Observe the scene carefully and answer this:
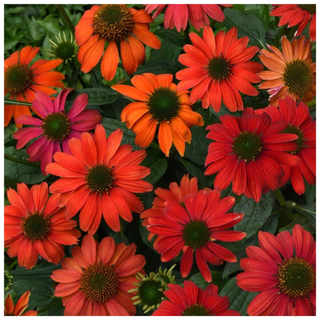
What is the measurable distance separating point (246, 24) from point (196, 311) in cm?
86

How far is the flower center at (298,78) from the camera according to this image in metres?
1.17

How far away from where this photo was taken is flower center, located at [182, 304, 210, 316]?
2.89ft

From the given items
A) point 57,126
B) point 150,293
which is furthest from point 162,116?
point 150,293

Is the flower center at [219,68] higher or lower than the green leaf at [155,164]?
higher

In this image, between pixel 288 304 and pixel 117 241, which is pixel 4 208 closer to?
pixel 117 241

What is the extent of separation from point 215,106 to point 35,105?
49cm

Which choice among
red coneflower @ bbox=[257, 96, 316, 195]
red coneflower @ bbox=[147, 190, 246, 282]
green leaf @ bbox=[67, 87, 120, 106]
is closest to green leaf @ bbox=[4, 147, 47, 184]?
green leaf @ bbox=[67, 87, 120, 106]

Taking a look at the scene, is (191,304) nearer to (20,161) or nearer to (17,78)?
(20,161)

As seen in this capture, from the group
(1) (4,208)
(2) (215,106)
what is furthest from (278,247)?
(1) (4,208)

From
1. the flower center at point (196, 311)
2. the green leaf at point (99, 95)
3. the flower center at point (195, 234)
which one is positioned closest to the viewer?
the flower center at point (196, 311)

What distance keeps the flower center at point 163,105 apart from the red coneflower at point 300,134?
8.8 inches

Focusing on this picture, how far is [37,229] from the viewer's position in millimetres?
1116

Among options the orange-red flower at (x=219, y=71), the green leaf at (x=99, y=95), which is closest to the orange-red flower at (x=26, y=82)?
the green leaf at (x=99, y=95)

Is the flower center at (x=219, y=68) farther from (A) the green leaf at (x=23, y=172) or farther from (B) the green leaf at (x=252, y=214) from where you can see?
(A) the green leaf at (x=23, y=172)
